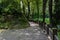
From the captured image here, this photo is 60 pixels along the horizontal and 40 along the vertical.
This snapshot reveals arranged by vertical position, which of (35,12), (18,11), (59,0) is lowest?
(35,12)

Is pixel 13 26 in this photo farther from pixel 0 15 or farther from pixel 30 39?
pixel 30 39

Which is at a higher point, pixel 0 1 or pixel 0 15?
pixel 0 1

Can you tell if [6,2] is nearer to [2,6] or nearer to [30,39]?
[2,6]

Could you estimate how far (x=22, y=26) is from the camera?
19125 mm

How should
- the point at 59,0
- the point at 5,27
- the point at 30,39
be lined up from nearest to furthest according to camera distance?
1. the point at 30,39
2. the point at 59,0
3. the point at 5,27

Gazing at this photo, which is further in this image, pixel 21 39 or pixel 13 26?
pixel 13 26

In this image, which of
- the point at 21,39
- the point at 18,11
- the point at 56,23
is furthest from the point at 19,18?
the point at 21,39

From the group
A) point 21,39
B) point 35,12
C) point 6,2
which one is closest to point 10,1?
point 6,2

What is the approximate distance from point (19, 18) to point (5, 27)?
2545mm

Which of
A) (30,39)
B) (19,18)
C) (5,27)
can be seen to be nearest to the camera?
(30,39)

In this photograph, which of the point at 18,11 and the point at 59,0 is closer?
the point at 59,0

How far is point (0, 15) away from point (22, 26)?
331cm

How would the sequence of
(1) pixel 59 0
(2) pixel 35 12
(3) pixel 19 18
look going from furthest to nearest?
(2) pixel 35 12 → (3) pixel 19 18 → (1) pixel 59 0

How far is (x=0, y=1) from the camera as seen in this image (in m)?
21.5
